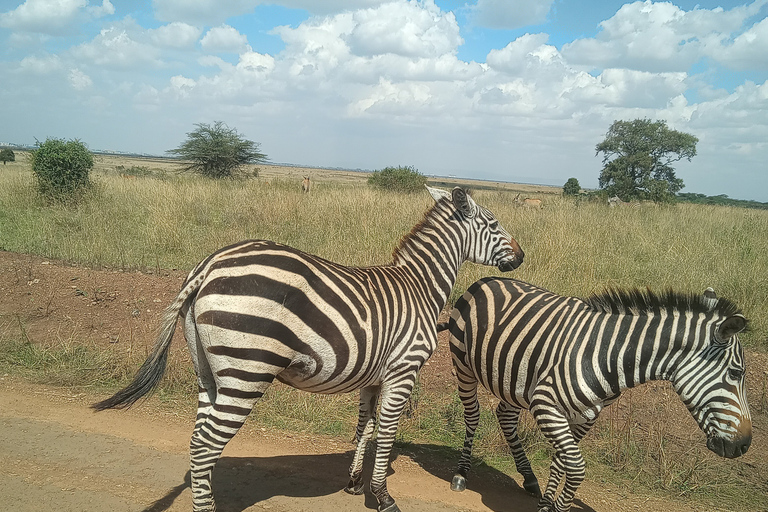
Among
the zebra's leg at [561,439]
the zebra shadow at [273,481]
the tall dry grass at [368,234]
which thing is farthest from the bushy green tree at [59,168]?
the zebra's leg at [561,439]

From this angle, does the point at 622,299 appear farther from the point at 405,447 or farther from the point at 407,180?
the point at 407,180

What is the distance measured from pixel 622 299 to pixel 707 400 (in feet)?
2.59

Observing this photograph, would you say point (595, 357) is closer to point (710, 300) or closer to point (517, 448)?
point (710, 300)

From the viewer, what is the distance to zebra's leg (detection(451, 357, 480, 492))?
4379 millimetres

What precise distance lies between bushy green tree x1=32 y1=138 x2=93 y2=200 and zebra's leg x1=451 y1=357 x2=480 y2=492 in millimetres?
13561

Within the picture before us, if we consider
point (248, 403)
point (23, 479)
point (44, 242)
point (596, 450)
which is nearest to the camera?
point (248, 403)

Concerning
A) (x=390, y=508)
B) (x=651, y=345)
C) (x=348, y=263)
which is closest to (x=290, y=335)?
(x=390, y=508)

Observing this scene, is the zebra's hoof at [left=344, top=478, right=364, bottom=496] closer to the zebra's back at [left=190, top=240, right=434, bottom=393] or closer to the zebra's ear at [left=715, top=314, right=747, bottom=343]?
the zebra's back at [left=190, top=240, right=434, bottom=393]

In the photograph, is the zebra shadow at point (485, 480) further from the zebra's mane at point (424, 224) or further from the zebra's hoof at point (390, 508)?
the zebra's mane at point (424, 224)

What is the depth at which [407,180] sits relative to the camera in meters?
23.3

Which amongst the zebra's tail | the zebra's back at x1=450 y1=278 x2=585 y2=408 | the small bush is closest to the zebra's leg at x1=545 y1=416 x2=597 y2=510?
the zebra's back at x1=450 y1=278 x2=585 y2=408

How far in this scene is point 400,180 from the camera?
23219 millimetres

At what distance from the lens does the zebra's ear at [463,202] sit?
4375 mm

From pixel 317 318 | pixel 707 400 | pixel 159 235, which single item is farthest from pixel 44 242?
A: pixel 707 400
